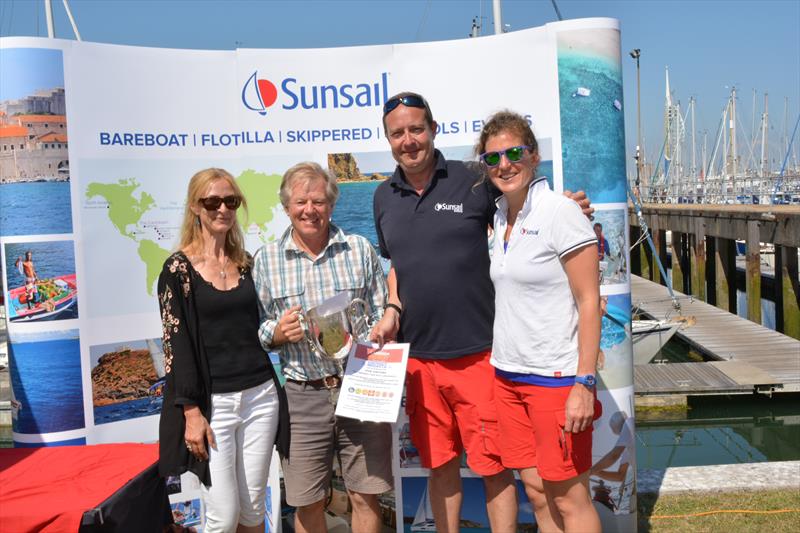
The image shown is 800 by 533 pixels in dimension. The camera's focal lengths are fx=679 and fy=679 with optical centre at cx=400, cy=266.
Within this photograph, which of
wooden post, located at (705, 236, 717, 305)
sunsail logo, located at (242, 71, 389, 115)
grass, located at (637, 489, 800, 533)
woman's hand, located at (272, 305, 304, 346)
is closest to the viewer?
woman's hand, located at (272, 305, 304, 346)

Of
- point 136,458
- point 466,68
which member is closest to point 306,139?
point 466,68

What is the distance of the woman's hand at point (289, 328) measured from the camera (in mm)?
2766

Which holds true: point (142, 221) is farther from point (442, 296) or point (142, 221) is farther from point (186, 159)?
point (442, 296)

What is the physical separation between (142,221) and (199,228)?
47.1 inches

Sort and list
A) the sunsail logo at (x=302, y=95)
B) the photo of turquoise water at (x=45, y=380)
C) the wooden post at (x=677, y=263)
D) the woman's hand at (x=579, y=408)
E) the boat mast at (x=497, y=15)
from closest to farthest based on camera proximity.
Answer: the woman's hand at (x=579, y=408), the photo of turquoise water at (x=45, y=380), the sunsail logo at (x=302, y=95), the boat mast at (x=497, y=15), the wooden post at (x=677, y=263)

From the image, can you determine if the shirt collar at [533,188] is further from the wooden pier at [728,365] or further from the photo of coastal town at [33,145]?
the wooden pier at [728,365]

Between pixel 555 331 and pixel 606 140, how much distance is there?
1.62m

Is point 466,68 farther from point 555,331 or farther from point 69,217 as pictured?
point 69,217

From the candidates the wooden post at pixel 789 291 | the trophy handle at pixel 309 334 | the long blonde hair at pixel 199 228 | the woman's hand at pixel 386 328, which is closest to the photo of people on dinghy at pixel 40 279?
the long blonde hair at pixel 199 228

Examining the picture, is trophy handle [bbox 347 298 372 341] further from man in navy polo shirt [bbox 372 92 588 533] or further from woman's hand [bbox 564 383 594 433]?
woman's hand [bbox 564 383 594 433]

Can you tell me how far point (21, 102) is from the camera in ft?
11.9

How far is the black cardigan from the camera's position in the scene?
2.71 meters

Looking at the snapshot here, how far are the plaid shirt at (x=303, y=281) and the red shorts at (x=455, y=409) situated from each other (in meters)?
0.41

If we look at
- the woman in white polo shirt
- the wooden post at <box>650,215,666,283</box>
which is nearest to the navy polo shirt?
the woman in white polo shirt
